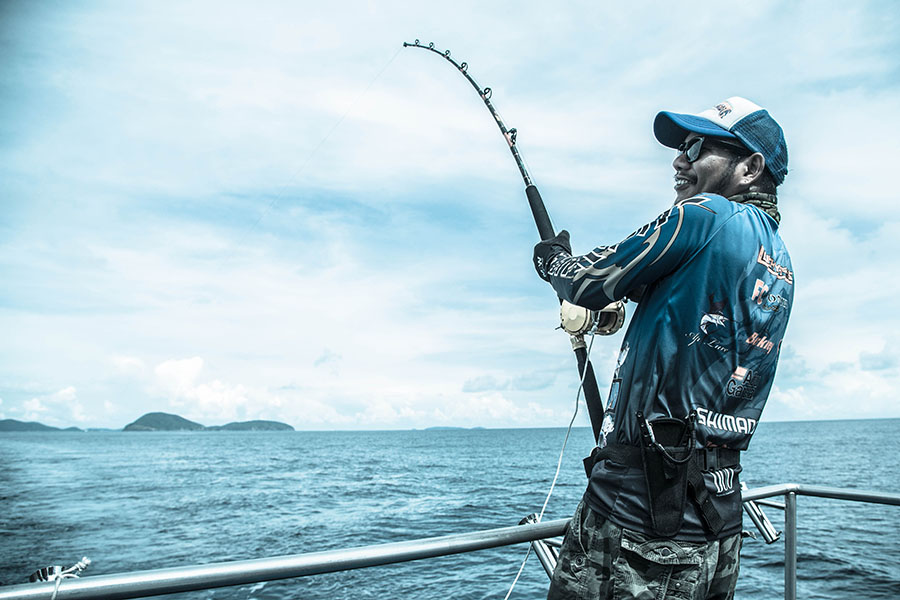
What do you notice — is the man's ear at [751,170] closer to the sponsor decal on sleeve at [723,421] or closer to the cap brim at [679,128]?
the cap brim at [679,128]

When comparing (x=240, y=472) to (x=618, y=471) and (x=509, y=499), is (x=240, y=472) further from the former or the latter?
(x=618, y=471)

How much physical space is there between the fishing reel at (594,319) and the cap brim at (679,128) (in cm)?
54

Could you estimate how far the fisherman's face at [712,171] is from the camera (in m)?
1.78

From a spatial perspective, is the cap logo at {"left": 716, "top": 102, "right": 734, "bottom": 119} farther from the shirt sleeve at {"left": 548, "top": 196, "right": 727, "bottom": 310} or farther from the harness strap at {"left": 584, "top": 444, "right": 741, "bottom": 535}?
the harness strap at {"left": 584, "top": 444, "right": 741, "bottom": 535}

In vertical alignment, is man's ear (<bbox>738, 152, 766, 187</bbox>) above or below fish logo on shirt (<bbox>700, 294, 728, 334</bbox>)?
above

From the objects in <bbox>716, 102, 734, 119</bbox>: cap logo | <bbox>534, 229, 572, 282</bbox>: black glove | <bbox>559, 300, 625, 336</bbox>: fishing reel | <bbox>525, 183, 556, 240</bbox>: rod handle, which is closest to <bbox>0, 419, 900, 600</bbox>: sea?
<bbox>525, 183, 556, 240</bbox>: rod handle

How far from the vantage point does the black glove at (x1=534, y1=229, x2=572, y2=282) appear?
195cm

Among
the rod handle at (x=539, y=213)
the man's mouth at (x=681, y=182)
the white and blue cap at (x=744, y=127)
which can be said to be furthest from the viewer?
the rod handle at (x=539, y=213)

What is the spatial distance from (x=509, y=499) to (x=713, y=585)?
90.5 ft

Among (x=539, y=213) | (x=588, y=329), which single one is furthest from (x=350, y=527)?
(x=588, y=329)

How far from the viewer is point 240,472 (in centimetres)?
4938

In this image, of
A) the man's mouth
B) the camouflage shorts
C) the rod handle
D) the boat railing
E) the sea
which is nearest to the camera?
the boat railing

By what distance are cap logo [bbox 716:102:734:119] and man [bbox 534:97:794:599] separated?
0.32 meters

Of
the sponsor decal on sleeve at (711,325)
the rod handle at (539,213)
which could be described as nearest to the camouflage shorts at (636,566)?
the sponsor decal on sleeve at (711,325)
